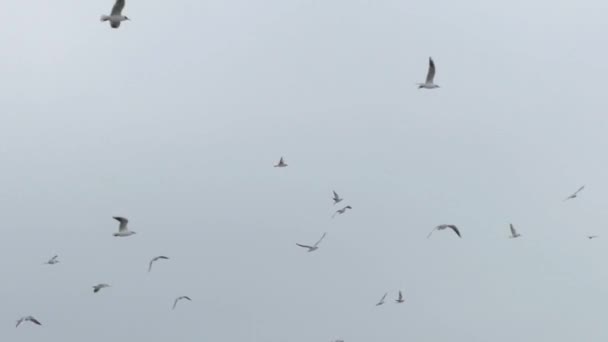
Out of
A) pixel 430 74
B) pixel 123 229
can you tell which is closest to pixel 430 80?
pixel 430 74

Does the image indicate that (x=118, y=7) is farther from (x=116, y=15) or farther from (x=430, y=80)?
(x=430, y=80)

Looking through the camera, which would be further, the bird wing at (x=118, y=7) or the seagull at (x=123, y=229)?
the seagull at (x=123, y=229)

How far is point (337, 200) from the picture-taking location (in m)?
95.9

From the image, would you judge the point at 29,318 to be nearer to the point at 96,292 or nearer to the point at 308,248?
the point at 96,292

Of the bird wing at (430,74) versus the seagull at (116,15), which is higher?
the bird wing at (430,74)

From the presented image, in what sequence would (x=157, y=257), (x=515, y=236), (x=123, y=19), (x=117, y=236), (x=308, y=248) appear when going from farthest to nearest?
1. (x=515, y=236)
2. (x=308, y=248)
3. (x=157, y=257)
4. (x=117, y=236)
5. (x=123, y=19)

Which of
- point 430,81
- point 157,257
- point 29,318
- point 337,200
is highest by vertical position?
point 430,81

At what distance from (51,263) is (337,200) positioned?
22.4m

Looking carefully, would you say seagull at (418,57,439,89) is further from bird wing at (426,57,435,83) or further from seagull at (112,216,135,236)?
seagull at (112,216,135,236)

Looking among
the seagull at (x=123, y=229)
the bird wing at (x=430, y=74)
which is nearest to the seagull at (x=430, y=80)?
the bird wing at (x=430, y=74)

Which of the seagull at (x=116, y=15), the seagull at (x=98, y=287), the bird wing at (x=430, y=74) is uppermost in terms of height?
the bird wing at (x=430, y=74)

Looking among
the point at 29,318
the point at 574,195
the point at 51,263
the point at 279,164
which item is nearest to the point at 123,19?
the point at 29,318

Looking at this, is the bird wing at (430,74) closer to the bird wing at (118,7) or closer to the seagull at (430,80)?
the seagull at (430,80)

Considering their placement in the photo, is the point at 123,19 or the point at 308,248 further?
the point at 308,248
